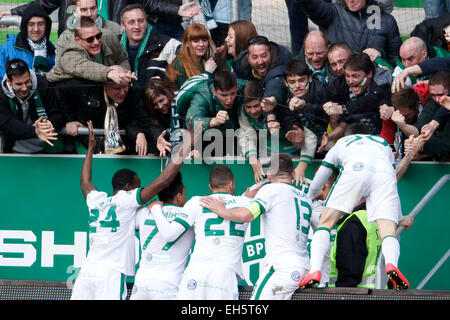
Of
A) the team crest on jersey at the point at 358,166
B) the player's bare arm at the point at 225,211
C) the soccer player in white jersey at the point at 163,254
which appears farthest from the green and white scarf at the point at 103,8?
the team crest on jersey at the point at 358,166

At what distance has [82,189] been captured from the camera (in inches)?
412

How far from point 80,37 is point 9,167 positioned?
1.64 metres

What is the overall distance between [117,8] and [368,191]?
12.8 ft

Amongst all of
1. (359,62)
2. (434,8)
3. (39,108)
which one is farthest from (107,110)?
(434,8)

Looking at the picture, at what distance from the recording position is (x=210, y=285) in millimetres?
9492

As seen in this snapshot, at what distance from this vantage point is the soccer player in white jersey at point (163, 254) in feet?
31.8

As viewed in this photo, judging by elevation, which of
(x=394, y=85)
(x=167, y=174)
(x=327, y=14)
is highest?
(x=327, y=14)

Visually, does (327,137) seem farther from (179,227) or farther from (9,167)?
(9,167)

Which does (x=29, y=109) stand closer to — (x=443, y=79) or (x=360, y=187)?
(x=360, y=187)

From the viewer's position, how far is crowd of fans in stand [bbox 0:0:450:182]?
1065 centimetres

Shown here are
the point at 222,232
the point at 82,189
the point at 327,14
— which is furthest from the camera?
the point at 327,14

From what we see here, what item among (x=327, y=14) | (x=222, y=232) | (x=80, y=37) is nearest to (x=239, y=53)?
(x=327, y=14)

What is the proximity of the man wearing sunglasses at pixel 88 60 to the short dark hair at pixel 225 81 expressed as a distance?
90cm

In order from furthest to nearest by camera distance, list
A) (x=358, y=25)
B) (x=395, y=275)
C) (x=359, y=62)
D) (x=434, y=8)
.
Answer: (x=434, y=8)
(x=358, y=25)
(x=359, y=62)
(x=395, y=275)
